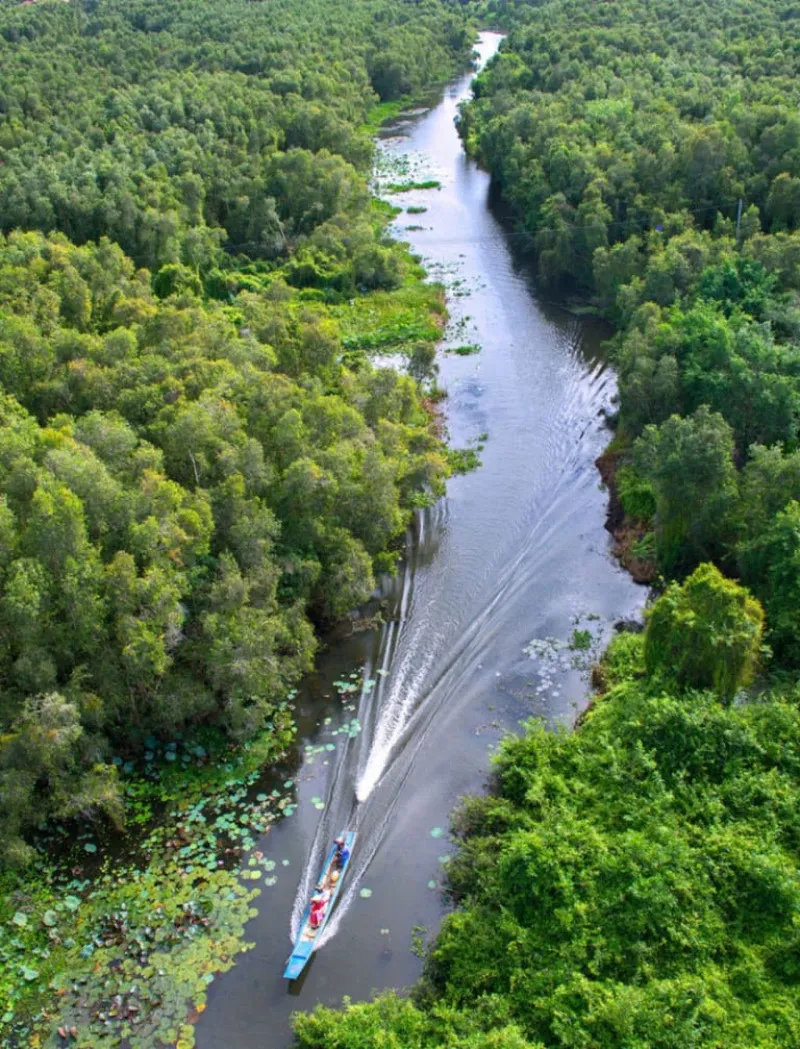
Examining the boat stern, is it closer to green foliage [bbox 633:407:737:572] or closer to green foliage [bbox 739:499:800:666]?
green foliage [bbox 739:499:800:666]

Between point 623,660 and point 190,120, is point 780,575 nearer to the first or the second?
point 623,660

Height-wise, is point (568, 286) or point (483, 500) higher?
point (568, 286)

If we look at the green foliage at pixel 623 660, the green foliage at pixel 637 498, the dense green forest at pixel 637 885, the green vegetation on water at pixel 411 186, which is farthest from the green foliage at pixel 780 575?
the green vegetation on water at pixel 411 186

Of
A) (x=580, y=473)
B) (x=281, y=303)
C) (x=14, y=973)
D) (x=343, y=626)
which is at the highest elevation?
(x=281, y=303)

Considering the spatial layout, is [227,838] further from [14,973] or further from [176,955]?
[14,973]

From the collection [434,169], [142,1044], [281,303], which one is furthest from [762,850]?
[434,169]

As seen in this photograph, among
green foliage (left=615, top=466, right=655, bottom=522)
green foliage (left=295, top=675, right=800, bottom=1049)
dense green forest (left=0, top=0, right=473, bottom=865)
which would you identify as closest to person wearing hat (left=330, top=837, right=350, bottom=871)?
green foliage (left=295, top=675, right=800, bottom=1049)

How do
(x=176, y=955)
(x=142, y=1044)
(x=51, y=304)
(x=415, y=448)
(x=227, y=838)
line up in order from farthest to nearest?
(x=51, y=304)
(x=415, y=448)
(x=227, y=838)
(x=176, y=955)
(x=142, y=1044)
